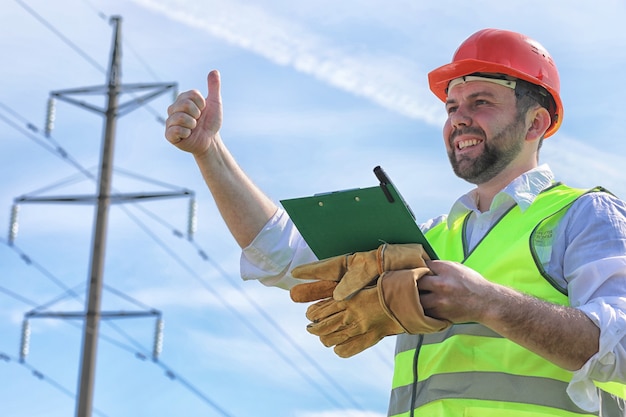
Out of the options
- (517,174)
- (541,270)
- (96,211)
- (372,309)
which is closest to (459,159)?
(517,174)

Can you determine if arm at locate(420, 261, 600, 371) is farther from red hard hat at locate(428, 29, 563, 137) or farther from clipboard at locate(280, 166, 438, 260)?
red hard hat at locate(428, 29, 563, 137)

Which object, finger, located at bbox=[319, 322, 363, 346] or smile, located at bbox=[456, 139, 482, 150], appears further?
smile, located at bbox=[456, 139, 482, 150]

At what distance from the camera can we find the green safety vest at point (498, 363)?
4266mm

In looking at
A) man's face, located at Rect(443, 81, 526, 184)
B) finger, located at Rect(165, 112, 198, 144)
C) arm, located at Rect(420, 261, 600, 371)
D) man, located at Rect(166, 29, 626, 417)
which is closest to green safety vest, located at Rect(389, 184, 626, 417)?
man, located at Rect(166, 29, 626, 417)

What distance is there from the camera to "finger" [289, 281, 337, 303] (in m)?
4.27

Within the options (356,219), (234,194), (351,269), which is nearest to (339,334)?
(351,269)

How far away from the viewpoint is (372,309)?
4.11 meters

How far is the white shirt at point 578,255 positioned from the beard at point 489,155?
0.43 feet

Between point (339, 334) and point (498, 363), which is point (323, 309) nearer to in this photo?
point (339, 334)

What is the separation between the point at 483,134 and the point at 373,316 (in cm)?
121

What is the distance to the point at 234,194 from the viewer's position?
5078 millimetres

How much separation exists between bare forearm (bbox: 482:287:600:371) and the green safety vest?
0.28 metres

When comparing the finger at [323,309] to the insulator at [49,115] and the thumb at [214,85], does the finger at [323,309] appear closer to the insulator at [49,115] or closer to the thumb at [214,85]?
the thumb at [214,85]

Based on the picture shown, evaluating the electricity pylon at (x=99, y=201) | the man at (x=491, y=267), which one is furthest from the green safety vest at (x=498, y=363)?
the electricity pylon at (x=99, y=201)
